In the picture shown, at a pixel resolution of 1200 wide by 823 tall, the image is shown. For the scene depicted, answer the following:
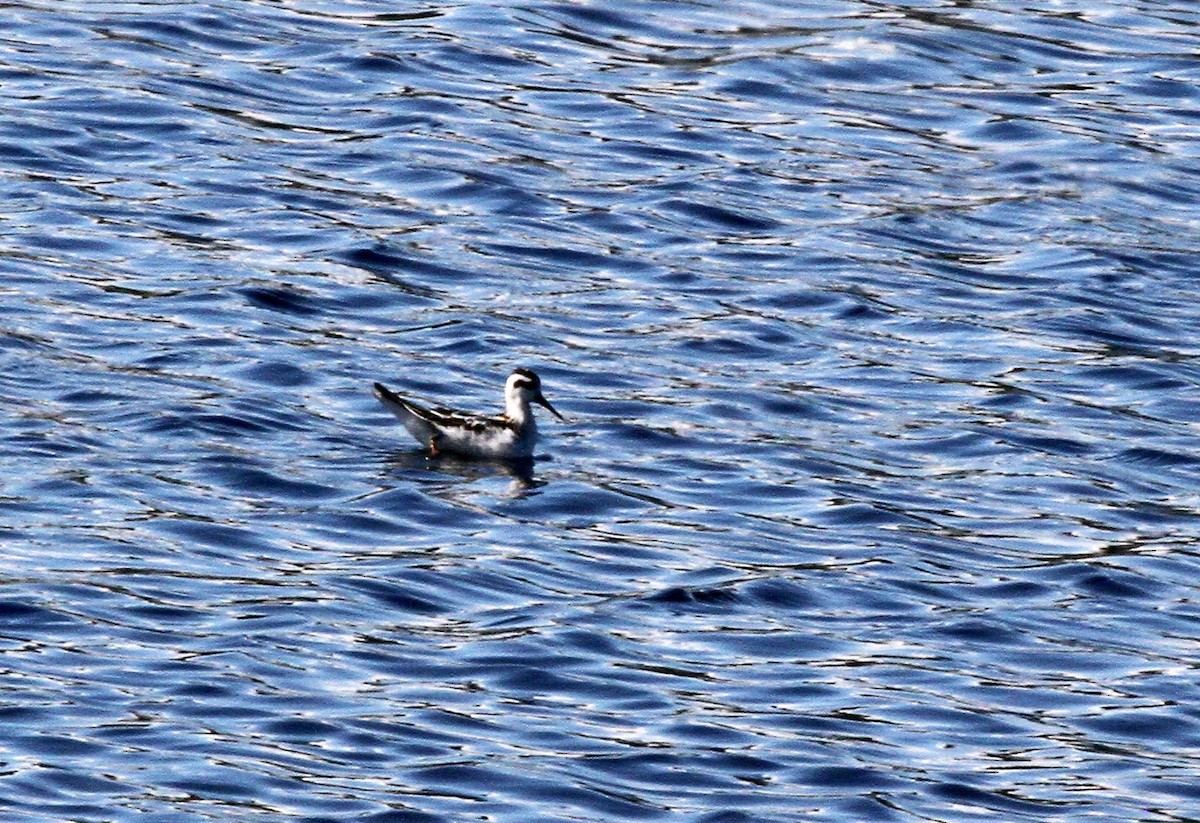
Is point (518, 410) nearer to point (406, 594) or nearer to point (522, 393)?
point (522, 393)

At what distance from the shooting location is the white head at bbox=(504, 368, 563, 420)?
1919 centimetres

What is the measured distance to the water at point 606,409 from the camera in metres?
13.8

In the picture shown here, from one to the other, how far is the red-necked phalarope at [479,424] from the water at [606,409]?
0.99 feet

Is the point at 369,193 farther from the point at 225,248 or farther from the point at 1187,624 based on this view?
the point at 1187,624

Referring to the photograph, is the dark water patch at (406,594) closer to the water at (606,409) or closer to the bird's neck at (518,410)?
the water at (606,409)

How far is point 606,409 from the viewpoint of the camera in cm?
2008

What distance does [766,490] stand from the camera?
723 inches

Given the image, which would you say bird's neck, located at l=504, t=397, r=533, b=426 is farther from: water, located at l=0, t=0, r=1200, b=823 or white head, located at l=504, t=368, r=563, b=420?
water, located at l=0, t=0, r=1200, b=823

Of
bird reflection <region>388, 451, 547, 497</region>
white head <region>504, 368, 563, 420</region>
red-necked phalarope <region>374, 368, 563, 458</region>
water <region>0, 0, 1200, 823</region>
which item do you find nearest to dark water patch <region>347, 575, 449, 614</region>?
water <region>0, 0, 1200, 823</region>

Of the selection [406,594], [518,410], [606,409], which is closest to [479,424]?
[518,410]

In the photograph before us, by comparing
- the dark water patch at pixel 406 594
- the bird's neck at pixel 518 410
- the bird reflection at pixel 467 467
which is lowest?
the bird reflection at pixel 467 467

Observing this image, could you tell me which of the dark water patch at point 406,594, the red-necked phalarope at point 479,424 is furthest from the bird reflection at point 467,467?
the dark water patch at point 406,594

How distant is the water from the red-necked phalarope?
30cm

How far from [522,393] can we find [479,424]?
0.37m
